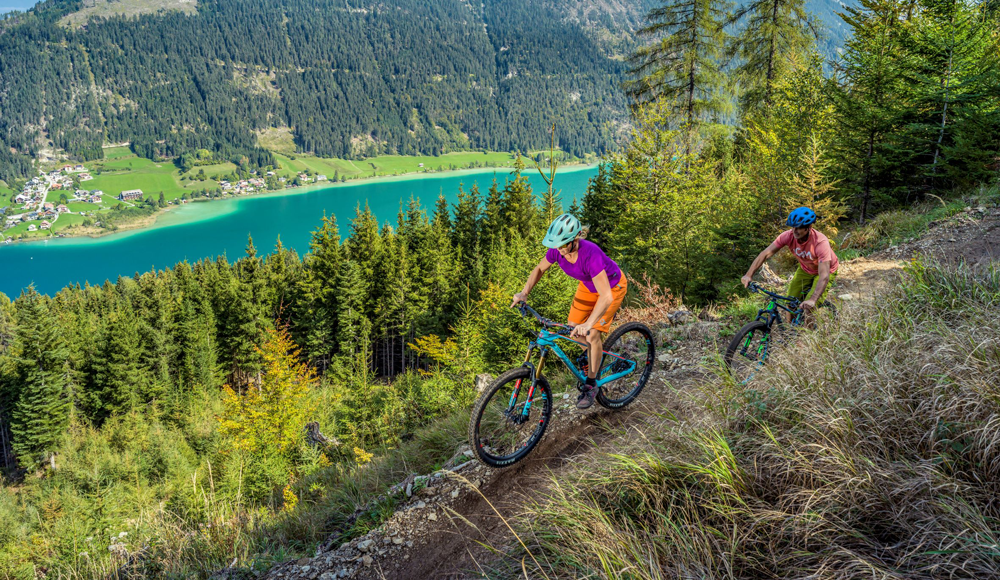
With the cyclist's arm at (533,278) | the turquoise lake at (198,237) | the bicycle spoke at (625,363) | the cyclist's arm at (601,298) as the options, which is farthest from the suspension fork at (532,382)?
the turquoise lake at (198,237)

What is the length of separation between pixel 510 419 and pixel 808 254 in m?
4.17

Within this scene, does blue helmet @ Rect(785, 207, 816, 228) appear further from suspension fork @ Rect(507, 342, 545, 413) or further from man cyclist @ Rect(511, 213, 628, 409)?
suspension fork @ Rect(507, 342, 545, 413)

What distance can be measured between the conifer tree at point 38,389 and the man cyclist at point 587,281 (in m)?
50.9

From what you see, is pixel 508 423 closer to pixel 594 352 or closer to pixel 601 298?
pixel 594 352

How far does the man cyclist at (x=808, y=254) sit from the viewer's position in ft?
17.1

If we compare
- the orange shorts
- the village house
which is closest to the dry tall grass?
the orange shorts

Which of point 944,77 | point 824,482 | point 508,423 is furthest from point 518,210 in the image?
point 824,482

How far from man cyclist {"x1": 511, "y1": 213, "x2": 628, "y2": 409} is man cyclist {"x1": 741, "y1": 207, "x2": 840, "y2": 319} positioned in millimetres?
1921

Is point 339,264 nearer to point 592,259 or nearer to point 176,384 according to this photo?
point 176,384

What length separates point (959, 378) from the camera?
9.48ft

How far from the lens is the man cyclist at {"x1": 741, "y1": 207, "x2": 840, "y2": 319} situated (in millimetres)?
5227

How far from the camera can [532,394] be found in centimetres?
493

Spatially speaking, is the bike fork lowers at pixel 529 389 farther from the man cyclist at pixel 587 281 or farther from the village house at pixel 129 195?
the village house at pixel 129 195

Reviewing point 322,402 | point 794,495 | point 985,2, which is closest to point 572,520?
point 794,495
